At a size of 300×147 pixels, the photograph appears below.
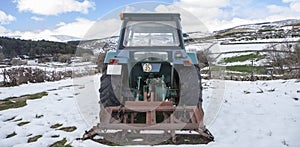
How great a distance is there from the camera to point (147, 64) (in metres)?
3.77

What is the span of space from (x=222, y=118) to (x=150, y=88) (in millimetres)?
1521

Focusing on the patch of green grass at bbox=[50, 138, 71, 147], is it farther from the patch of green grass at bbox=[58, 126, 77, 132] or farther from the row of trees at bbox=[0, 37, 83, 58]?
the row of trees at bbox=[0, 37, 83, 58]

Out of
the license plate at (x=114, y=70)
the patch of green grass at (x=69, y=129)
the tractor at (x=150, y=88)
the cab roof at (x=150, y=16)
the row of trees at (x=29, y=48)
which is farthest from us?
the row of trees at (x=29, y=48)

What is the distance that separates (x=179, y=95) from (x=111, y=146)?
131cm

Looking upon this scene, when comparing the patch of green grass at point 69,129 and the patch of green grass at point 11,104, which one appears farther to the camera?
the patch of green grass at point 11,104

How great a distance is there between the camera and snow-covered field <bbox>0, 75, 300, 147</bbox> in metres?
3.44

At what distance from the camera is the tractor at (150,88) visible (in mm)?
3303

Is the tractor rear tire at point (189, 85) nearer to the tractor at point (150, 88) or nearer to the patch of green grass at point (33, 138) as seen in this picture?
the tractor at point (150, 88)

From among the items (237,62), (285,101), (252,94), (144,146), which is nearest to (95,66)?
(252,94)

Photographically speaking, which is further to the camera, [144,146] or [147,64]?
[147,64]

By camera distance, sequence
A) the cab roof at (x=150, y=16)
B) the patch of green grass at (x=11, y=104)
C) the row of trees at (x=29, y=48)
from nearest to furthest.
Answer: the cab roof at (x=150, y=16) → the patch of green grass at (x=11, y=104) → the row of trees at (x=29, y=48)

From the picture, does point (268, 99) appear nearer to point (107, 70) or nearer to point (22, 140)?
point (107, 70)

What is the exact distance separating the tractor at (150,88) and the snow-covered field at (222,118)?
0.39 m

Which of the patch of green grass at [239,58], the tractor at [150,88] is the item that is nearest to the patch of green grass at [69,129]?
the tractor at [150,88]
